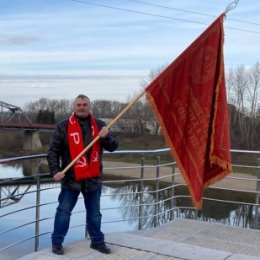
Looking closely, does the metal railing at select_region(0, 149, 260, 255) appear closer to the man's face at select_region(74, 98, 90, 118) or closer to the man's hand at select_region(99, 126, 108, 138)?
the man's face at select_region(74, 98, 90, 118)

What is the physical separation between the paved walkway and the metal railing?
1.02 feet

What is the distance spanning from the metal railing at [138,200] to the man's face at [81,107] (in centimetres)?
61

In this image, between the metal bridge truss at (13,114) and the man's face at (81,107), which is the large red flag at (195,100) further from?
the metal bridge truss at (13,114)

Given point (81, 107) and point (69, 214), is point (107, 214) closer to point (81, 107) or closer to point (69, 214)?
point (69, 214)

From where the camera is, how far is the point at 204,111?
17.0ft

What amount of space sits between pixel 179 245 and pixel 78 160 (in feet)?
4.47

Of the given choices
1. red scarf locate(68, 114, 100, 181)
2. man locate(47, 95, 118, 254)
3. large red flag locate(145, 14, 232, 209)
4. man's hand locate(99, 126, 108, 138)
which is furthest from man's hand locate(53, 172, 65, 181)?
large red flag locate(145, 14, 232, 209)

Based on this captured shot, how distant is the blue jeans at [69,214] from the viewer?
15.5 ft

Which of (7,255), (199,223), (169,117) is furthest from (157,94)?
(7,255)

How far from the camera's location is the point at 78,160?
465cm

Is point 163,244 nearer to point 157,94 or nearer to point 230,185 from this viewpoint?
point 157,94

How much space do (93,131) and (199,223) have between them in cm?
259

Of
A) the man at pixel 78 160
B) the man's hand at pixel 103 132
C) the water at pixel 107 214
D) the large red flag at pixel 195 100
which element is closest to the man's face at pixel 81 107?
the man at pixel 78 160

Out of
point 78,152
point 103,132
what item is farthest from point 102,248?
point 103,132
